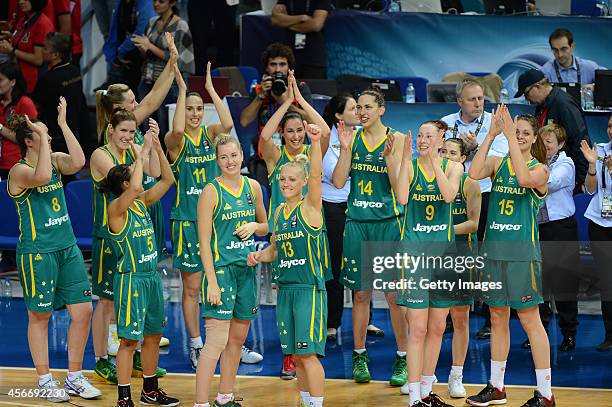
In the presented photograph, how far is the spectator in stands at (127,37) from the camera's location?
12211 mm

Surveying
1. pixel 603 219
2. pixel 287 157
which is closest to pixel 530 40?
pixel 603 219

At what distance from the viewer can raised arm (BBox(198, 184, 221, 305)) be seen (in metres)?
7.34

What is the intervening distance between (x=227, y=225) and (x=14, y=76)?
466 centimetres

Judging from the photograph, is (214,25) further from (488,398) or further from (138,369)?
(488,398)

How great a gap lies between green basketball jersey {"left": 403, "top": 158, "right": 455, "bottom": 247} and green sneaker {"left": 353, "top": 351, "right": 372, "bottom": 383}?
123 cm

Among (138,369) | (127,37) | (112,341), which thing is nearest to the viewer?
(138,369)

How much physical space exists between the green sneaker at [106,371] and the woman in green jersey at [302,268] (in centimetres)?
167

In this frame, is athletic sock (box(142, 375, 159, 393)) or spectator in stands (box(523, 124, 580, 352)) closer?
athletic sock (box(142, 375, 159, 393))

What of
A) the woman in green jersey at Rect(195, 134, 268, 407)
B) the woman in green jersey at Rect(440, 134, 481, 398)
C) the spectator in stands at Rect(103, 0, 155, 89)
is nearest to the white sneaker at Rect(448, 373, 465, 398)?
the woman in green jersey at Rect(440, 134, 481, 398)

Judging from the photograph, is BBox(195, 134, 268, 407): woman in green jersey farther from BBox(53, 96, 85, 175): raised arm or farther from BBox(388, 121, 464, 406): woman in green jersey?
BBox(53, 96, 85, 175): raised arm

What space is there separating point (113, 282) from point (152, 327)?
42 centimetres

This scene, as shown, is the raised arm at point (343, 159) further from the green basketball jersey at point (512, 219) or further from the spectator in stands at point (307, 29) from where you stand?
the spectator in stands at point (307, 29)

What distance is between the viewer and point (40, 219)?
796 centimetres

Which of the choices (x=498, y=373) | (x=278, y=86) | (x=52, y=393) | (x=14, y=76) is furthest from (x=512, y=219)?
(x=14, y=76)
